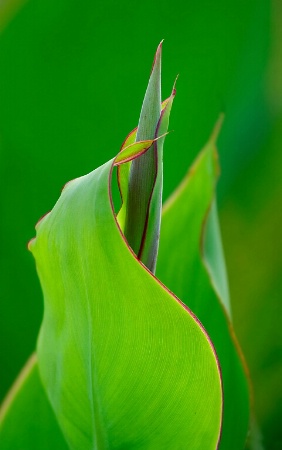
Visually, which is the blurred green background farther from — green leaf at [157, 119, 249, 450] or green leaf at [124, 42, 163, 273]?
green leaf at [124, 42, 163, 273]

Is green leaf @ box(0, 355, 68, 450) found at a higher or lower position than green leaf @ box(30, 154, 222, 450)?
lower

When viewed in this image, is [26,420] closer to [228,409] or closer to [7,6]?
[228,409]

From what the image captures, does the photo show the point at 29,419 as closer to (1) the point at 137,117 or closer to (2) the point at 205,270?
(2) the point at 205,270

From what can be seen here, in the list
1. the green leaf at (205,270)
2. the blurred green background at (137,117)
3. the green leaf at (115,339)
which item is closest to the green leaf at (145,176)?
the green leaf at (115,339)

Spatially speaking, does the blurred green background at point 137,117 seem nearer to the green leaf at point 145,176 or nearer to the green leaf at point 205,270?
the green leaf at point 205,270

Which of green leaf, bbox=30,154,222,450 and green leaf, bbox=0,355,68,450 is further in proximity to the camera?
green leaf, bbox=0,355,68,450

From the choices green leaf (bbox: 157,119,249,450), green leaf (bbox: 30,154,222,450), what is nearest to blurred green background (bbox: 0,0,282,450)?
green leaf (bbox: 157,119,249,450)

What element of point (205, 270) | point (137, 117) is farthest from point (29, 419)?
point (137, 117)
